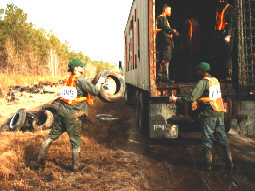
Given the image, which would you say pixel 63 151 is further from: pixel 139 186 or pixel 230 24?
pixel 230 24

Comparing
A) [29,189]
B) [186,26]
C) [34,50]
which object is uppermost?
[34,50]

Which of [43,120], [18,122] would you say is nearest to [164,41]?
[43,120]

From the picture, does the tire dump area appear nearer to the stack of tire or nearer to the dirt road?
the dirt road

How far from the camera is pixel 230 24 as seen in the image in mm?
5320

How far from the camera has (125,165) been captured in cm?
431

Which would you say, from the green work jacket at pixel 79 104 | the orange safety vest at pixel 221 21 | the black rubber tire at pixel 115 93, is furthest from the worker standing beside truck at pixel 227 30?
the green work jacket at pixel 79 104

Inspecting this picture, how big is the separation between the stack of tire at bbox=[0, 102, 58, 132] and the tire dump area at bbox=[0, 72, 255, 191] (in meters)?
0.29

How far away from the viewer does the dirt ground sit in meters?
3.49

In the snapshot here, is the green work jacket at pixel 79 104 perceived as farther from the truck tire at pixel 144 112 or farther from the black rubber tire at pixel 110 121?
the black rubber tire at pixel 110 121

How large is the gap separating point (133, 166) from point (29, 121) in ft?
14.3

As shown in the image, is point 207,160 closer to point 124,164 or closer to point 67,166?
point 124,164

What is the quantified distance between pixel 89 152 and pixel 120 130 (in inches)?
84.1

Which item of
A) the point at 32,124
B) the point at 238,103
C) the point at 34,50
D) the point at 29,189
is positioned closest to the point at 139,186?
the point at 29,189

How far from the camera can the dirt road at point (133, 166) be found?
11.4ft
